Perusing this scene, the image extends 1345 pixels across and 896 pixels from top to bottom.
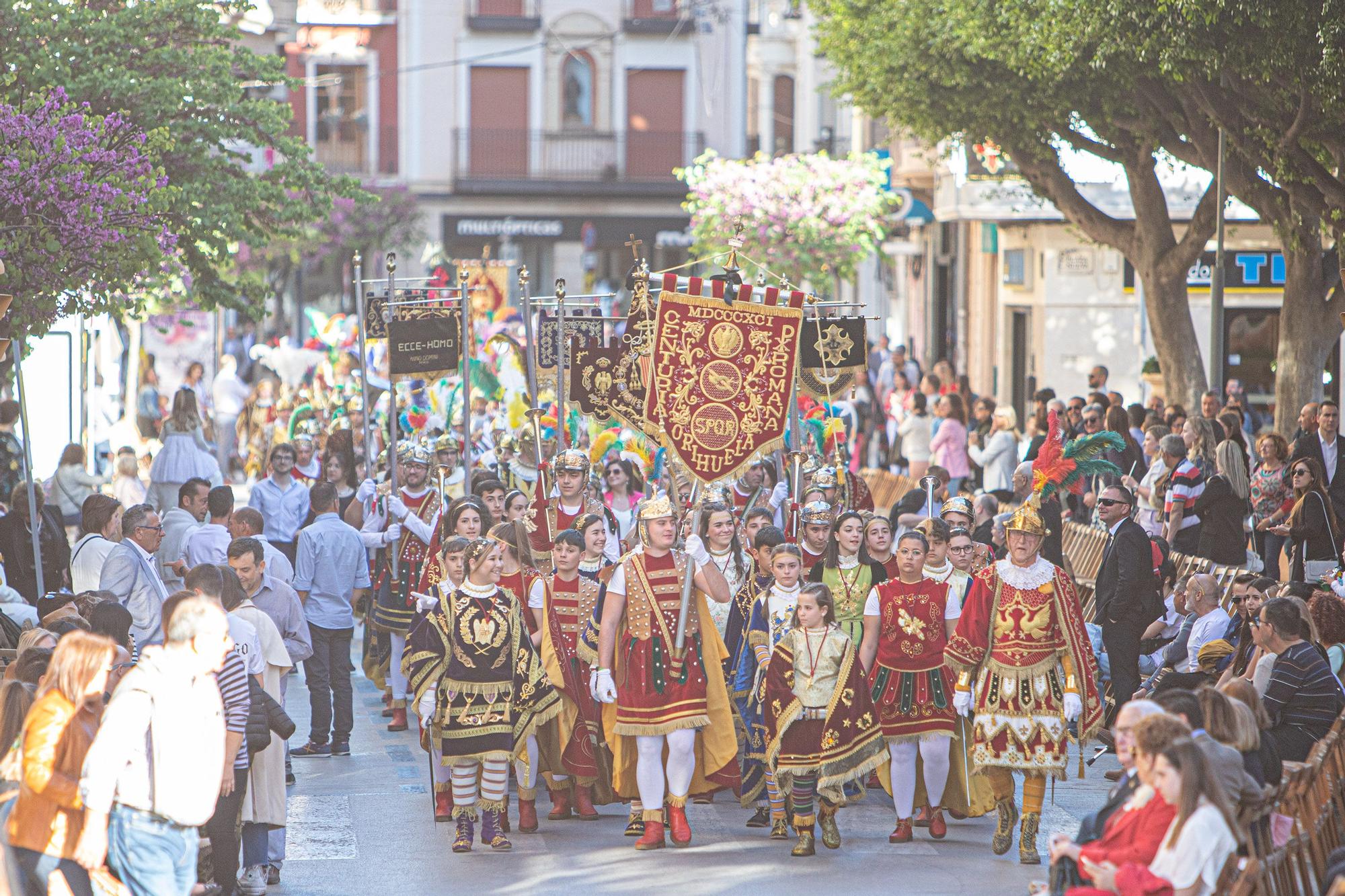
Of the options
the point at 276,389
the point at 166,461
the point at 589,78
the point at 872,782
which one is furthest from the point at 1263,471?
the point at 589,78

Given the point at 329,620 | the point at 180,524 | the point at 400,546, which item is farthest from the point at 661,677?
the point at 180,524

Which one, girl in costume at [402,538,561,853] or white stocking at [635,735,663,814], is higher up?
girl in costume at [402,538,561,853]

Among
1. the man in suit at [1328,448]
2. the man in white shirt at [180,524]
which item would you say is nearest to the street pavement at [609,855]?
the man in white shirt at [180,524]

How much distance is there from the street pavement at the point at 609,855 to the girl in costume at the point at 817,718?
364 mm

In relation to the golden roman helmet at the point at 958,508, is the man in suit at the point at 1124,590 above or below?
below

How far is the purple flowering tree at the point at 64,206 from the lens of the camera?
38.4ft

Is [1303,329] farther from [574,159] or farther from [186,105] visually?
[574,159]

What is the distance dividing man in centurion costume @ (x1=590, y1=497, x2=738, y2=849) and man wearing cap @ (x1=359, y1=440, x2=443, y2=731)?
2610 millimetres

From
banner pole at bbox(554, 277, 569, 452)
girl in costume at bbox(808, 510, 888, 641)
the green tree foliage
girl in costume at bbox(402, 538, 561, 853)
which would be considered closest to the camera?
girl in costume at bbox(402, 538, 561, 853)

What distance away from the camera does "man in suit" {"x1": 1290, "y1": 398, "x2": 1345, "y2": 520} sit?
1469 cm

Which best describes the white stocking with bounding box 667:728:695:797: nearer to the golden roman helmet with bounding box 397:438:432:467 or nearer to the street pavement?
the street pavement

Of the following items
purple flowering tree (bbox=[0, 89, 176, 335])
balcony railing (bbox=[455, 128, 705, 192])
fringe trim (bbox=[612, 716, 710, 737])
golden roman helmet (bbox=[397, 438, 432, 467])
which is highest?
balcony railing (bbox=[455, 128, 705, 192])

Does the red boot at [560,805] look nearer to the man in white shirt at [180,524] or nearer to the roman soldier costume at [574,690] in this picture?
the roman soldier costume at [574,690]

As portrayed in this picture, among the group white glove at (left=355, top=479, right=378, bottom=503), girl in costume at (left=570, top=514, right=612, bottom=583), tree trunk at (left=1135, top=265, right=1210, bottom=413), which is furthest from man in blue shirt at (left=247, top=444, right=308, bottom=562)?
tree trunk at (left=1135, top=265, right=1210, bottom=413)
